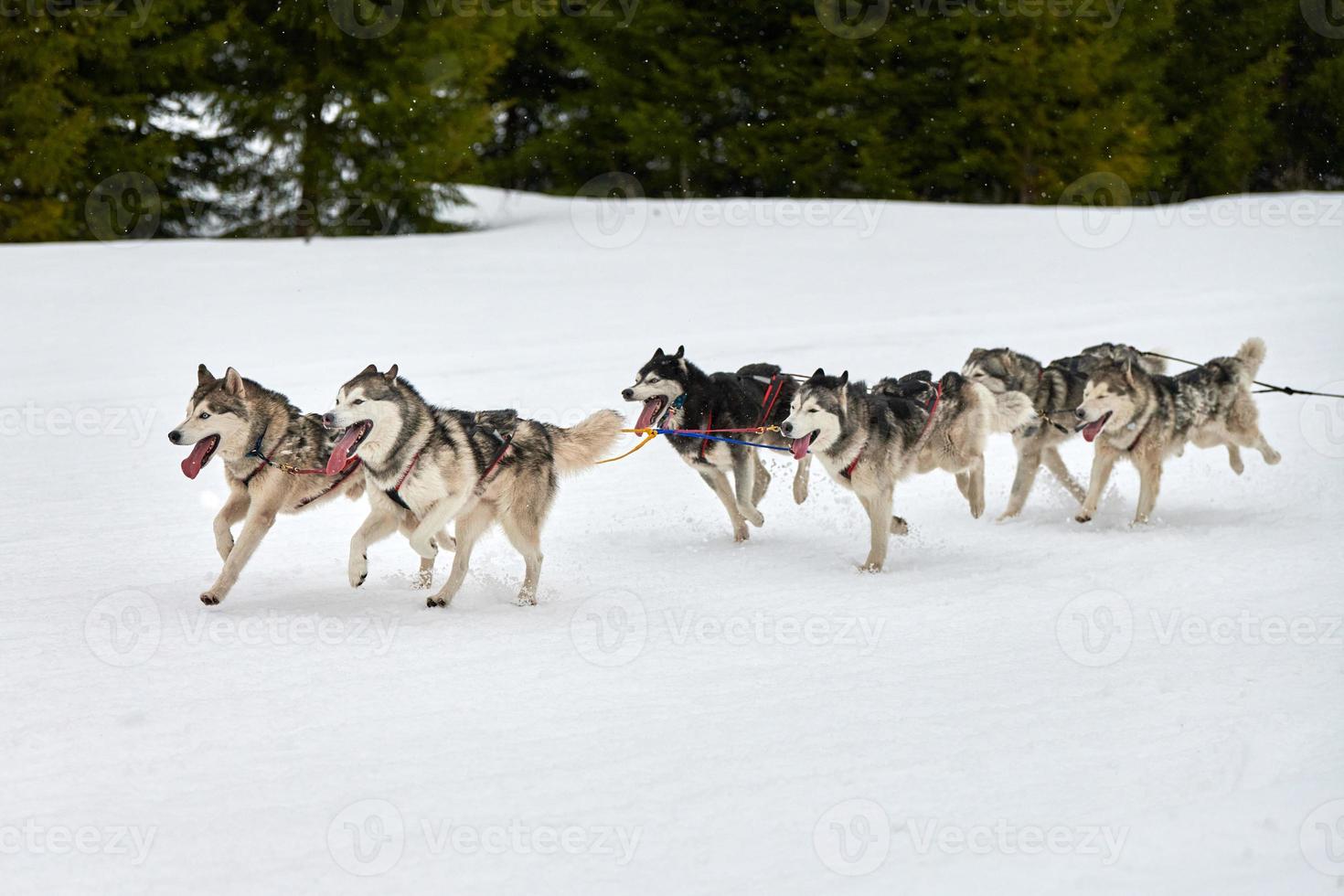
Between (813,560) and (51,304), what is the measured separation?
33.8 feet

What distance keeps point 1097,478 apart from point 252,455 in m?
4.69

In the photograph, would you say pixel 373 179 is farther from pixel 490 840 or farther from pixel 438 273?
pixel 490 840

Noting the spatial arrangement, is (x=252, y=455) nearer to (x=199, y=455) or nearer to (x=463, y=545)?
(x=199, y=455)

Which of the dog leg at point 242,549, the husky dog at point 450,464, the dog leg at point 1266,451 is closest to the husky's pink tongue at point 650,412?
the husky dog at point 450,464

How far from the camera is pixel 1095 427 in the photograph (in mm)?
7078

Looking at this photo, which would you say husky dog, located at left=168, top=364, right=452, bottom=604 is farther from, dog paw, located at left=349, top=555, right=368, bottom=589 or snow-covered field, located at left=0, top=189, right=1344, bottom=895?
snow-covered field, located at left=0, top=189, right=1344, bottom=895

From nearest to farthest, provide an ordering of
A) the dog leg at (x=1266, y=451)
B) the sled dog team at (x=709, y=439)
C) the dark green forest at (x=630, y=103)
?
the sled dog team at (x=709, y=439) < the dog leg at (x=1266, y=451) < the dark green forest at (x=630, y=103)

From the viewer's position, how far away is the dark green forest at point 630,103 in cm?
1900

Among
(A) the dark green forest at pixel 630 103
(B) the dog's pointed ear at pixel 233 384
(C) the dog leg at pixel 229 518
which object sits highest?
(A) the dark green forest at pixel 630 103

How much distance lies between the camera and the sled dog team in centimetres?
553

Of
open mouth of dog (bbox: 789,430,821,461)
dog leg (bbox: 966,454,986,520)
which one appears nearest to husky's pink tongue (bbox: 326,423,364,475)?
open mouth of dog (bbox: 789,430,821,461)

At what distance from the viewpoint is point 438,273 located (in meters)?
16.5

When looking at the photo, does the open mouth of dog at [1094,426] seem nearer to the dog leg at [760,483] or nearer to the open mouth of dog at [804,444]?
the open mouth of dog at [804,444]

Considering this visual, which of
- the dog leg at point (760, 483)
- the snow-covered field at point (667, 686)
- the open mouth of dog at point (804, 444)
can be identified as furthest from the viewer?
the dog leg at point (760, 483)
